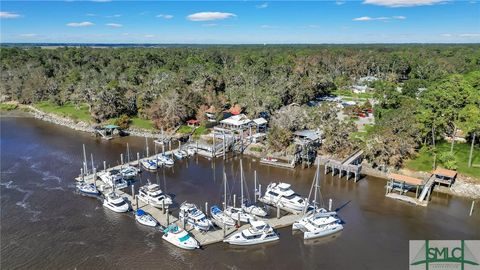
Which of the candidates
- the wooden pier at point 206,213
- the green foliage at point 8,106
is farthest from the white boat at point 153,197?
the green foliage at point 8,106

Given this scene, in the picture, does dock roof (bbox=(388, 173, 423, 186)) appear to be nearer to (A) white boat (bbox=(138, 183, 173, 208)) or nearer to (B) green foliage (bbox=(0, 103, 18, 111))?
(A) white boat (bbox=(138, 183, 173, 208))

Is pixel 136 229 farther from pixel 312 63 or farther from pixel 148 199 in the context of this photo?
pixel 312 63

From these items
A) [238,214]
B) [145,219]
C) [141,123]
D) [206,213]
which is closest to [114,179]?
[145,219]

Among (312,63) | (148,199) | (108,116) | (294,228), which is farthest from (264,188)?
(312,63)

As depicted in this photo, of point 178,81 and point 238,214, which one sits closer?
point 238,214
